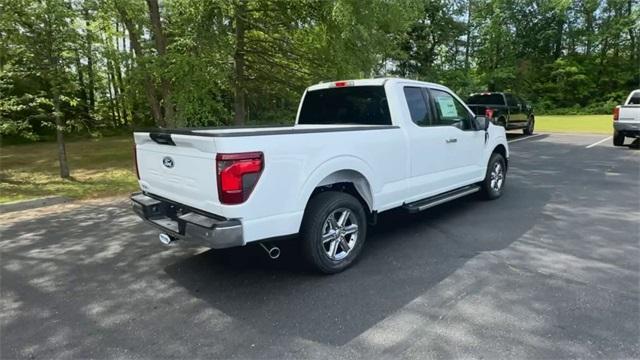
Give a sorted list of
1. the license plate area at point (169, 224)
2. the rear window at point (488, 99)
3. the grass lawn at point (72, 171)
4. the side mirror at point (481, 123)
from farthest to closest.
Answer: the rear window at point (488, 99)
the grass lawn at point (72, 171)
the side mirror at point (481, 123)
the license plate area at point (169, 224)

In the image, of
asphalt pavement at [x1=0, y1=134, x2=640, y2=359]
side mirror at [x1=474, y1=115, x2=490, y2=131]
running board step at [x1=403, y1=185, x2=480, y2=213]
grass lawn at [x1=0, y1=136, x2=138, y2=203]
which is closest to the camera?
asphalt pavement at [x1=0, y1=134, x2=640, y2=359]

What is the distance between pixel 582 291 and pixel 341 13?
21.8ft

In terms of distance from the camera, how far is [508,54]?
39.7 m

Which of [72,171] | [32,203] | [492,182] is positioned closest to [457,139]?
[492,182]

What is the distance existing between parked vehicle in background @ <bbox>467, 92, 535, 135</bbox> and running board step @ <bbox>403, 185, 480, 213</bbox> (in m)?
9.58

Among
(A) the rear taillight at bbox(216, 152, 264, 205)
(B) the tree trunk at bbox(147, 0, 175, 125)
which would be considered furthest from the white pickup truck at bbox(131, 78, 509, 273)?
(B) the tree trunk at bbox(147, 0, 175, 125)

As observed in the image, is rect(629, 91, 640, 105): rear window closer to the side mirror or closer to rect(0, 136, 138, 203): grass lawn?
the side mirror

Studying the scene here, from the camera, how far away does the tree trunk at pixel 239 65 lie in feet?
30.0

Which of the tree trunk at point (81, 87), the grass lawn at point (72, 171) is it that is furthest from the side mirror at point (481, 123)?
the tree trunk at point (81, 87)

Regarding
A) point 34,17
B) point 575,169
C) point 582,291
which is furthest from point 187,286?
point 575,169

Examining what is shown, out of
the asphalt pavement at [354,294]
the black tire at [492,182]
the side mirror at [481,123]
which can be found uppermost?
the side mirror at [481,123]

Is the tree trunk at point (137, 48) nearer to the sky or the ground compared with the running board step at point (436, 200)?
nearer to the sky

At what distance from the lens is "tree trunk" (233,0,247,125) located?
915 centimetres

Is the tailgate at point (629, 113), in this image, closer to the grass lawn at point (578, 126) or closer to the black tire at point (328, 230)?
the grass lawn at point (578, 126)
